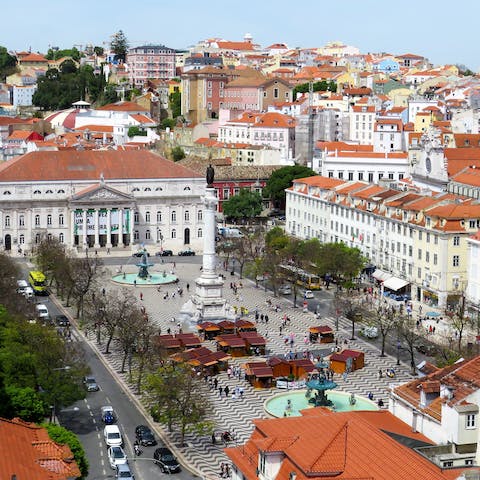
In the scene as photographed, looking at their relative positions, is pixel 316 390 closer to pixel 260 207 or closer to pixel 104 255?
pixel 104 255

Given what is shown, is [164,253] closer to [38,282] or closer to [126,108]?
[38,282]

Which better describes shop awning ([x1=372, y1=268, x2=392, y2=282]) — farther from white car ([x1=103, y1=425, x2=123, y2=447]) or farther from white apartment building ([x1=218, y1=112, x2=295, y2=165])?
white apartment building ([x1=218, y1=112, x2=295, y2=165])

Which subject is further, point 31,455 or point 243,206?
point 243,206

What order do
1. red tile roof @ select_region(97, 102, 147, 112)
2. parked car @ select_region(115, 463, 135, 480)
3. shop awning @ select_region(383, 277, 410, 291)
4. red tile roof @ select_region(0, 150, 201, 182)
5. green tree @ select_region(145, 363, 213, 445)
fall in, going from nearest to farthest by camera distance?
parked car @ select_region(115, 463, 135, 480) < green tree @ select_region(145, 363, 213, 445) < shop awning @ select_region(383, 277, 410, 291) < red tile roof @ select_region(0, 150, 201, 182) < red tile roof @ select_region(97, 102, 147, 112)

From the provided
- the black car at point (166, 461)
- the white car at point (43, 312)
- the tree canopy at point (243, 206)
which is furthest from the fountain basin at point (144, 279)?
the black car at point (166, 461)

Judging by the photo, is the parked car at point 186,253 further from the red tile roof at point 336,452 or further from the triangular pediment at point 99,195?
the red tile roof at point 336,452

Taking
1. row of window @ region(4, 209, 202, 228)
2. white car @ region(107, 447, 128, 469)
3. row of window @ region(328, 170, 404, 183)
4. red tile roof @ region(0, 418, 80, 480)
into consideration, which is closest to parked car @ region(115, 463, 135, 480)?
white car @ region(107, 447, 128, 469)

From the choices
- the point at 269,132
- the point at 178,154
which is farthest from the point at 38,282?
the point at 178,154
